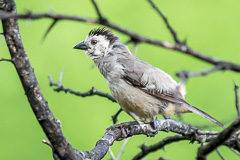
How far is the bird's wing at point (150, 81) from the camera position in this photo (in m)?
3.89

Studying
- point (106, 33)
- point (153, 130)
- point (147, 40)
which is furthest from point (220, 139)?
point (106, 33)

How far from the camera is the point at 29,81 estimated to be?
195 centimetres

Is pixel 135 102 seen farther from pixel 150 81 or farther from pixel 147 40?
pixel 147 40

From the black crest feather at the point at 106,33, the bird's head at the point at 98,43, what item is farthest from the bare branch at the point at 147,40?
the black crest feather at the point at 106,33

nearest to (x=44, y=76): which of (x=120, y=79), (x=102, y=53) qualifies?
(x=102, y=53)

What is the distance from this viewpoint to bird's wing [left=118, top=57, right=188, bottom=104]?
389 cm

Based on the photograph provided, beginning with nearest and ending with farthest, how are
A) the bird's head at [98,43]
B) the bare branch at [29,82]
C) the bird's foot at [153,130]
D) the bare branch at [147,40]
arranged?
the bare branch at [147,40] < the bare branch at [29,82] < the bird's foot at [153,130] < the bird's head at [98,43]

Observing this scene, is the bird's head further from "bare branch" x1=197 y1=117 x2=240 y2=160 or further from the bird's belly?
"bare branch" x1=197 y1=117 x2=240 y2=160

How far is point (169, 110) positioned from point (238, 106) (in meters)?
2.21

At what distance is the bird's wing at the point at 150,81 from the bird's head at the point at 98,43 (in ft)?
1.17

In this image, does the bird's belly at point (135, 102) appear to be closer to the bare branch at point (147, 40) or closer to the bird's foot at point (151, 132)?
the bird's foot at point (151, 132)

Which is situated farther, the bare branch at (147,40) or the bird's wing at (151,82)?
the bird's wing at (151,82)

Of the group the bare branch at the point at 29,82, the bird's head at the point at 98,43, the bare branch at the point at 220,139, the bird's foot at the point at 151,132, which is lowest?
the bare branch at the point at 220,139

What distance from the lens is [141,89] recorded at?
3949 mm
